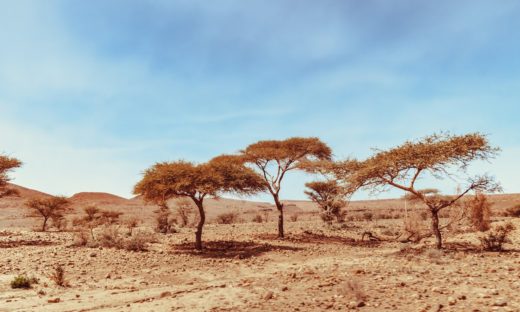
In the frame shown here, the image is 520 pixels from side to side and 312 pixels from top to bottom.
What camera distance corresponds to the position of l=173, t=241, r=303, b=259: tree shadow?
14375mm

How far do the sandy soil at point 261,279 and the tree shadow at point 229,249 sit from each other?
4 cm

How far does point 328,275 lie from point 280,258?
449cm

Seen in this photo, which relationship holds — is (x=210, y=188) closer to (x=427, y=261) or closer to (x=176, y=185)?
(x=176, y=185)

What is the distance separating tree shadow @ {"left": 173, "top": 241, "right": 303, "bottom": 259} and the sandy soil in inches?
1.6

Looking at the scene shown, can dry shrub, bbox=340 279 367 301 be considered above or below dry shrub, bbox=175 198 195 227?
below

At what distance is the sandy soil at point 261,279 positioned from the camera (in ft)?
22.8

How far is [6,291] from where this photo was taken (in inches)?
352

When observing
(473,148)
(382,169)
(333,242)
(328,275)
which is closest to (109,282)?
(328,275)

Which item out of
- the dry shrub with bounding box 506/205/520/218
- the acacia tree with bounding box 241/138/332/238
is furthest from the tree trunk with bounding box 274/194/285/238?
the dry shrub with bounding box 506/205/520/218

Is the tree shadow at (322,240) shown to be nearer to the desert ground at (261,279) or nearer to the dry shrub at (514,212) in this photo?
the desert ground at (261,279)

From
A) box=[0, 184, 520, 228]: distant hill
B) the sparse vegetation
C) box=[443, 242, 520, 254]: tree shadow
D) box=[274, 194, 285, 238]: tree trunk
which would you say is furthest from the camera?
box=[0, 184, 520, 228]: distant hill

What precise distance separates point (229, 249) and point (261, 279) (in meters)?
6.23

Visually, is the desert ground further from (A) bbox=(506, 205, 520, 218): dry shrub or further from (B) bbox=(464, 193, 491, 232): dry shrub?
(A) bbox=(506, 205, 520, 218): dry shrub

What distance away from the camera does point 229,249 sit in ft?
51.8
